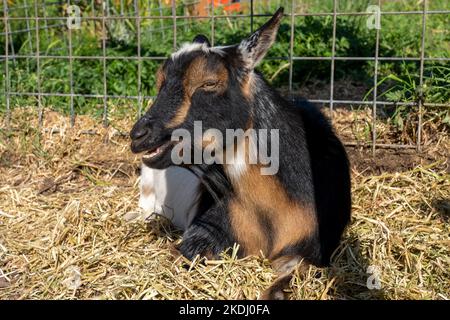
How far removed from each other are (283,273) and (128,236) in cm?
127

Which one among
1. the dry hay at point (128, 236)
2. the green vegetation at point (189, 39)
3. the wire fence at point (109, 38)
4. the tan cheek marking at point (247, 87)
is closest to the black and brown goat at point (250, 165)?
the tan cheek marking at point (247, 87)

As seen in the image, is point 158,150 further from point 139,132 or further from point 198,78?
point 198,78

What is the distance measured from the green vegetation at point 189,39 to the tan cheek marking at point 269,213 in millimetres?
2052

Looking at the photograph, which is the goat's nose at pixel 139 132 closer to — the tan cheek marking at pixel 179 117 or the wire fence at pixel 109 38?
the tan cheek marking at pixel 179 117

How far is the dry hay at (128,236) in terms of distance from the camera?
4.16 m

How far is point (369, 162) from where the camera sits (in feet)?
19.3

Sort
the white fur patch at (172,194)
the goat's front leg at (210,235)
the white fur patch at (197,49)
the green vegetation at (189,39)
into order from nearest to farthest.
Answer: the white fur patch at (197,49), the goat's front leg at (210,235), the white fur patch at (172,194), the green vegetation at (189,39)

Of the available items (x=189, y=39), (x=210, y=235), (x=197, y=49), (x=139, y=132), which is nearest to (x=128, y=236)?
(x=210, y=235)

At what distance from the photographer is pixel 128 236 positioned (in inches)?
197

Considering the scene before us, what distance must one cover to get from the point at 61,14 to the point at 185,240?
5695 millimetres
